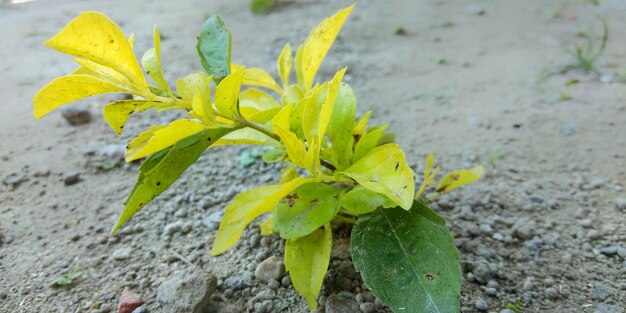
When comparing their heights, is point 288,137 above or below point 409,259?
above

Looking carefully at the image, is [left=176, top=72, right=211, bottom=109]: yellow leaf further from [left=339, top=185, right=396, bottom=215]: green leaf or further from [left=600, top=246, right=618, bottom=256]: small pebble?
[left=600, top=246, right=618, bottom=256]: small pebble

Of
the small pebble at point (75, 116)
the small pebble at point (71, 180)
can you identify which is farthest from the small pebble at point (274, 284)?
the small pebble at point (75, 116)

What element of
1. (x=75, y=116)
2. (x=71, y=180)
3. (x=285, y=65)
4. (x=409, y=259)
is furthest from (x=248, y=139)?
(x=75, y=116)

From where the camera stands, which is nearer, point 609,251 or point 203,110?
point 203,110

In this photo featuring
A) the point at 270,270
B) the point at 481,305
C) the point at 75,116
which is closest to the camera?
the point at 481,305

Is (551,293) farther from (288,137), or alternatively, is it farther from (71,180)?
(71,180)

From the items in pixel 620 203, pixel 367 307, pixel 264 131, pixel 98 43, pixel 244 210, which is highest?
pixel 98 43

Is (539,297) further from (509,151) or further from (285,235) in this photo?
(509,151)

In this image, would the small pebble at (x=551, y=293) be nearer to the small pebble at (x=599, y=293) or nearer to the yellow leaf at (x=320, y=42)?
the small pebble at (x=599, y=293)
